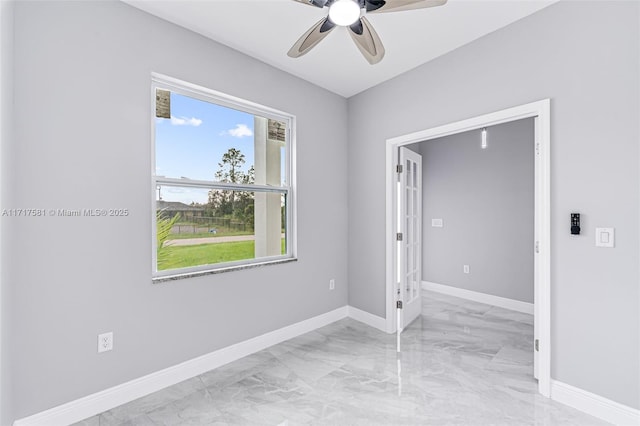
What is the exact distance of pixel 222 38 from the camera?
2492 millimetres

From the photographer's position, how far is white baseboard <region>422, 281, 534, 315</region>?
12.6 feet

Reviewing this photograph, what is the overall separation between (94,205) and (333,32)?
87.0 inches

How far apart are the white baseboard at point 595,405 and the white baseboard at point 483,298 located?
2009mm

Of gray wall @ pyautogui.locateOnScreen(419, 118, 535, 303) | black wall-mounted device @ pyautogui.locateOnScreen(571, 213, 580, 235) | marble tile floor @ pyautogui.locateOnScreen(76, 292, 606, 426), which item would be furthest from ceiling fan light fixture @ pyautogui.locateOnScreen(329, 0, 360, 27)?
gray wall @ pyautogui.locateOnScreen(419, 118, 535, 303)

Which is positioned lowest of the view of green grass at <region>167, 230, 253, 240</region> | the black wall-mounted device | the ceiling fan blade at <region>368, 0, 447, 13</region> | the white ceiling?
the view of green grass at <region>167, 230, 253, 240</region>

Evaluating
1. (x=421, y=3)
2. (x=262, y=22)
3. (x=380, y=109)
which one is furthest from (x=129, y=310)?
(x=380, y=109)

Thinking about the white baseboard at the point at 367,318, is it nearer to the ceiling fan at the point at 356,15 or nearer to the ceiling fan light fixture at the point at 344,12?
the ceiling fan at the point at 356,15

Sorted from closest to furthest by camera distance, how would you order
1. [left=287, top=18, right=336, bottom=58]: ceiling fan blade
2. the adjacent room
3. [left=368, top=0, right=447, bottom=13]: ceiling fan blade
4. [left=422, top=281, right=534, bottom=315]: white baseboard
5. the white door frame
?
1. [left=368, top=0, right=447, bottom=13]: ceiling fan blade
2. [left=287, top=18, right=336, bottom=58]: ceiling fan blade
3. the adjacent room
4. the white door frame
5. [left=422, top=281, right=534, bottom=315]: white baseboard

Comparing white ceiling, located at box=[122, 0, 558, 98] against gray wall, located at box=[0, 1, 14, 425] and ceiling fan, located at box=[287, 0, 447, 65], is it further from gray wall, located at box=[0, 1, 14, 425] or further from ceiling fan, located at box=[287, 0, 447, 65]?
gray wall, located at box=[0, 1, 14, 425]

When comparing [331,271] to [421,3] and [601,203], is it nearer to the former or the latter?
[601,203]

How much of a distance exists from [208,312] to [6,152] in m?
1.66

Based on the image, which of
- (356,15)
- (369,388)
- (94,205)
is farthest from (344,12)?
(369,388)

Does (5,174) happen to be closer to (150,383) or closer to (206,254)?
(206,254)

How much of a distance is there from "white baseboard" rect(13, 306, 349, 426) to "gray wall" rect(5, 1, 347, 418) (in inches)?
2.1
